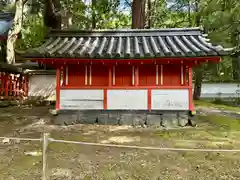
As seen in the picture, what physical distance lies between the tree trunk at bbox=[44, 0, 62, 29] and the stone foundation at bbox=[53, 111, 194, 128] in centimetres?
779

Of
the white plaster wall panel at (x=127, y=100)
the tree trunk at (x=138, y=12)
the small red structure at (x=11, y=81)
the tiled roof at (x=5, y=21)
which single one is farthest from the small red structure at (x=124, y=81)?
the tiled roof at (x=5, y=21)

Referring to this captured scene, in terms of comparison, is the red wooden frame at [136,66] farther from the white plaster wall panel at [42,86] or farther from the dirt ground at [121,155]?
the white plaster wall panel at [42,86]

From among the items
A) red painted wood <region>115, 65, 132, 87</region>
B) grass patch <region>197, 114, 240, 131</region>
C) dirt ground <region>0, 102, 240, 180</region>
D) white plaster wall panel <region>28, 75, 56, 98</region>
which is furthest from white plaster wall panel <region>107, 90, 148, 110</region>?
white plaster wall panel <region>28, 75, 56, 98</region>

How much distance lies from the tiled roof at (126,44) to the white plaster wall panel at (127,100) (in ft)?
4.61

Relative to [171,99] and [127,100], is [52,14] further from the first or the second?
[171,99]

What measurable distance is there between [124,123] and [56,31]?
479cm

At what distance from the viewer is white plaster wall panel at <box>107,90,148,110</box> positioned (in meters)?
8.87

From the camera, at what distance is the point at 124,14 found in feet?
66.9

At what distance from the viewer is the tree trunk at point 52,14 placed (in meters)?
14.5

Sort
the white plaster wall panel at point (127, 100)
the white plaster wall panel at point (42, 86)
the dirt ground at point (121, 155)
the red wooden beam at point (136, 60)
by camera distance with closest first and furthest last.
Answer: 1. the dirt ground at point (121, 155)
2. the red wooden beam at point (136, 60)
3. the white plaster wall panel at point (127, 100)
4. the white plaster wall panel at point (42, 86)

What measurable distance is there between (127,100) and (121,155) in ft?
A: 11.1

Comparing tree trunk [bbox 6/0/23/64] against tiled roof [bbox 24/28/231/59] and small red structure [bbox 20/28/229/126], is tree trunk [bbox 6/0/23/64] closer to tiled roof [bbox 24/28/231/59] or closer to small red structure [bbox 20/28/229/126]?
tiled roof [bbox 24/28/231/59]

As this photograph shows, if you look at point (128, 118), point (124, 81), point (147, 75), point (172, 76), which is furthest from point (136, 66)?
point (128, 118)

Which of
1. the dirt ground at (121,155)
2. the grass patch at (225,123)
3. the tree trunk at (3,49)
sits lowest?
the dirt ground at (121,155)
